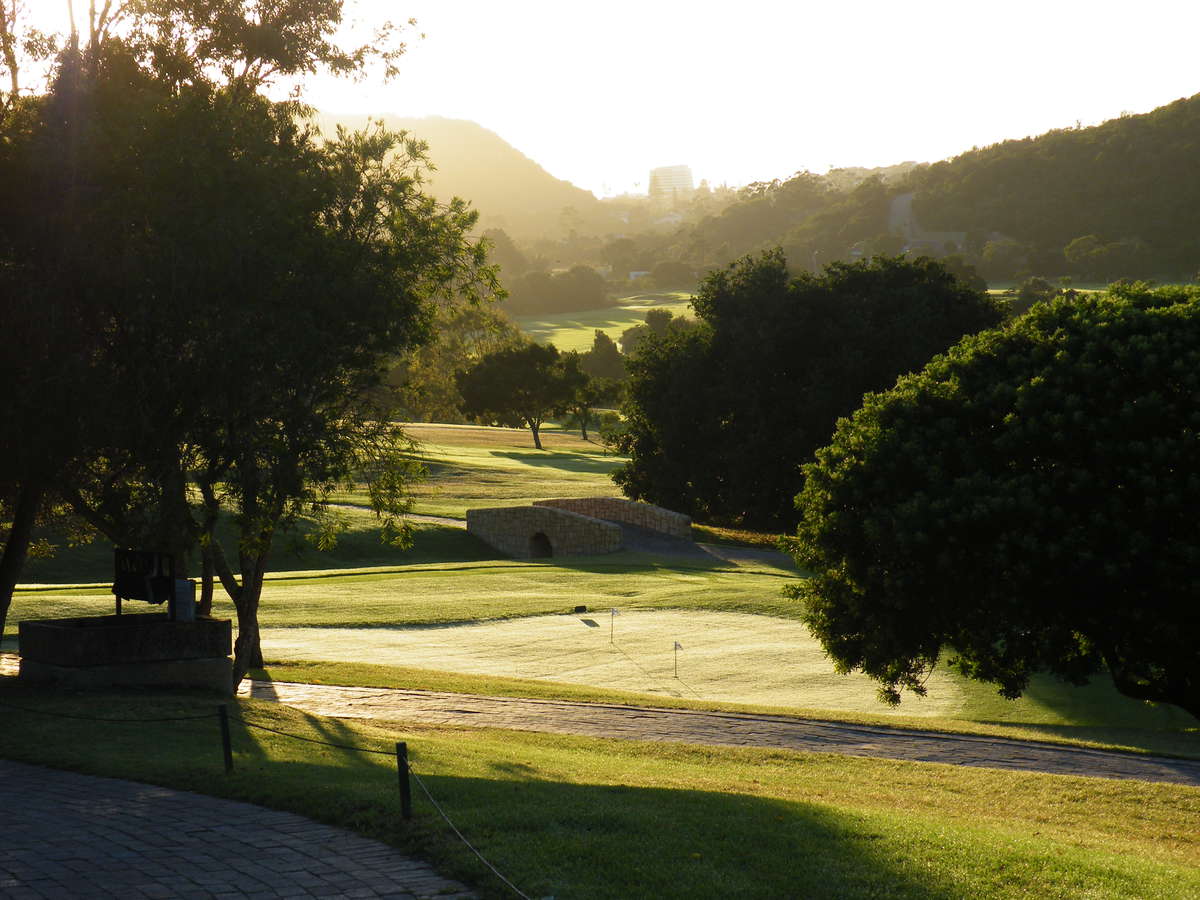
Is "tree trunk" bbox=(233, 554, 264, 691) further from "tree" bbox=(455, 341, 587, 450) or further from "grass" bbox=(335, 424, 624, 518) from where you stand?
"tree" bbox=(455, 341, 587, 450)

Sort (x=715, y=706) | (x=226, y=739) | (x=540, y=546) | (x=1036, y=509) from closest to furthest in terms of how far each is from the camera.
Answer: (x=226, y=739) < (x=1036, y=509) < (x=715, y=706) < (x=540, y=546)

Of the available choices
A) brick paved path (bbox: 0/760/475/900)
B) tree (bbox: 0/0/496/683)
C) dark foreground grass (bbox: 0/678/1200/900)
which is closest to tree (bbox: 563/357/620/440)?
tree (bbox: 0/0/496/683)

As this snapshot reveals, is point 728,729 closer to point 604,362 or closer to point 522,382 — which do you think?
point 522,382

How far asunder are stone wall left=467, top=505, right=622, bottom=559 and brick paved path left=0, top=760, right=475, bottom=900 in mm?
36745

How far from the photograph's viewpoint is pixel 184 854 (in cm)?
880

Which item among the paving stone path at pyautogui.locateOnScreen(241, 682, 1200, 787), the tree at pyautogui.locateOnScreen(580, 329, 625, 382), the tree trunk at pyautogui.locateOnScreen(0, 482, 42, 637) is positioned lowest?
the paving stone path at pyautogui.locateOnScreen(241, 682, 1200, 787)

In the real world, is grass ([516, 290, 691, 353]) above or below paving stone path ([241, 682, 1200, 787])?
above

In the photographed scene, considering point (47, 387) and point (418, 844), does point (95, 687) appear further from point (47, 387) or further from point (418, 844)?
point (418, 844)

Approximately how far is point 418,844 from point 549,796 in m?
1.97

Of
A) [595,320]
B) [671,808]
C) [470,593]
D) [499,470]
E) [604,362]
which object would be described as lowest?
[470,593]

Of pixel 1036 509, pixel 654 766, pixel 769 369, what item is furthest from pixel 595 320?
pixel 1036 509

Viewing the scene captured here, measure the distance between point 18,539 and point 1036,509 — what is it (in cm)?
1465

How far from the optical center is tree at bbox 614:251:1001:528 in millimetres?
A: 47469

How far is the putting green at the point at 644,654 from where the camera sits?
77.3 feet
